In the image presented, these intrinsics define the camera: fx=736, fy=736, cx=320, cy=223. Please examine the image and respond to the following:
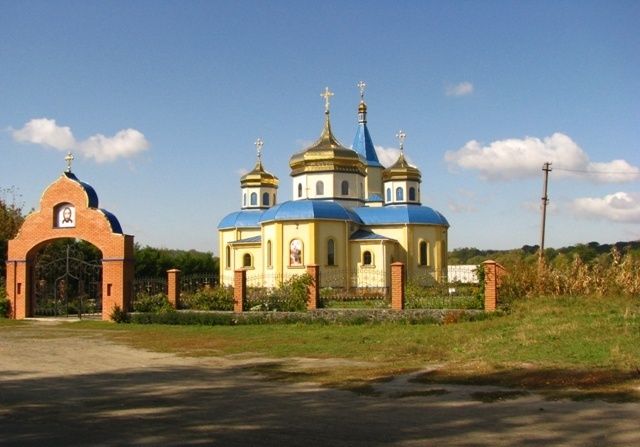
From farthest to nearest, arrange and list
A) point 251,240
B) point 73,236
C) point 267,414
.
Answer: point 251,240 → point 73,236 → point 267,414

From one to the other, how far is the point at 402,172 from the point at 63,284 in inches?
795

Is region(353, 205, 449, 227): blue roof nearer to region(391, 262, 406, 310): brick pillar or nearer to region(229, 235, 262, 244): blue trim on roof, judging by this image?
region(229, 235, 262, 244): blue trim on roof

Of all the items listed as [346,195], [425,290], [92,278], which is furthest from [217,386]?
[346,195]

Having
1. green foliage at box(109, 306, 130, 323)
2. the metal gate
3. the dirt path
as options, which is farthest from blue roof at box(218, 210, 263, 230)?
the dirt path

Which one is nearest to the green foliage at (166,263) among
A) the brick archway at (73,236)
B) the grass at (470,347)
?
the brick archway at (73,236)

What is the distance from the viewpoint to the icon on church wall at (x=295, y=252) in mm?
33875

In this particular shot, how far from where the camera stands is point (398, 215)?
3859cm

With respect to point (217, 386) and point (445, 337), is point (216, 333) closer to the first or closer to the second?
point (445, 337)

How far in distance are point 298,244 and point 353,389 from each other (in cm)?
2405

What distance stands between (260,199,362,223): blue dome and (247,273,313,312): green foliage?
36.5 feet

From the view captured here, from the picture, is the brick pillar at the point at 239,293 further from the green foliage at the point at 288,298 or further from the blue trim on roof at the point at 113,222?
the blue trim on roof at the point at 113,222

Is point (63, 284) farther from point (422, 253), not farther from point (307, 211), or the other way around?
point (422, 253)

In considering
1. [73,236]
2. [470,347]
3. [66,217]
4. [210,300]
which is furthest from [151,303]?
[470,347]

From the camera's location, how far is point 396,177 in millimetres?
41000
